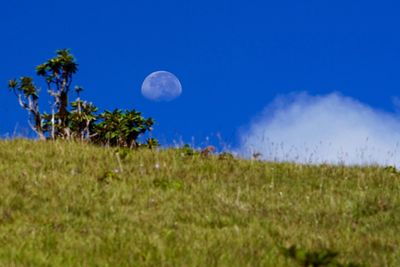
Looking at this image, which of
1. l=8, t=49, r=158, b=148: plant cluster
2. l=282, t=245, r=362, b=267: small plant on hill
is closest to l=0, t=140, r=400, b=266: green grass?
l=282, t=245, r=362, b=267: small plant on hill

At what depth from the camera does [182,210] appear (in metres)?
9.48

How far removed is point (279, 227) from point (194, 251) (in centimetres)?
151

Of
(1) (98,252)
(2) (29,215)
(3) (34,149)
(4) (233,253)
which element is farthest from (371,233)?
(3) (34,149)

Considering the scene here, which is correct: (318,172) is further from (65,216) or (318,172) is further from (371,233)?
(65,216)

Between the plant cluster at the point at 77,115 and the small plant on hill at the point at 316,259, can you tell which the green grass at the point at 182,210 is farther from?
the plant cluster at the point at 77,115

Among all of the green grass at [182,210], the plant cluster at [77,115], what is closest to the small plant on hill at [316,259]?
the green grass at [182,210]

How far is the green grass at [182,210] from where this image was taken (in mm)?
7648

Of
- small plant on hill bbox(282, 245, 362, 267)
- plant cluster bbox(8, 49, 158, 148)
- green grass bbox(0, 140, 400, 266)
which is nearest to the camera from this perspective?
small plant on hill bbox(282, 245, 362, 267)

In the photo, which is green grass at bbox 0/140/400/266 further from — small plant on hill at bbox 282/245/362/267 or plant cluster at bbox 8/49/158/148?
plant cluster at bbox 8/49/158/148

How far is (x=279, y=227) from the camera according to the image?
8688 mm

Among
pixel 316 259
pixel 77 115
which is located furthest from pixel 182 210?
pixel 77 115

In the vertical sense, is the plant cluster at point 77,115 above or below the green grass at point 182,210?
above

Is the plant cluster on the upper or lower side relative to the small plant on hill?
upper

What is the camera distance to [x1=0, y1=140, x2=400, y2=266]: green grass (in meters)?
7.65
